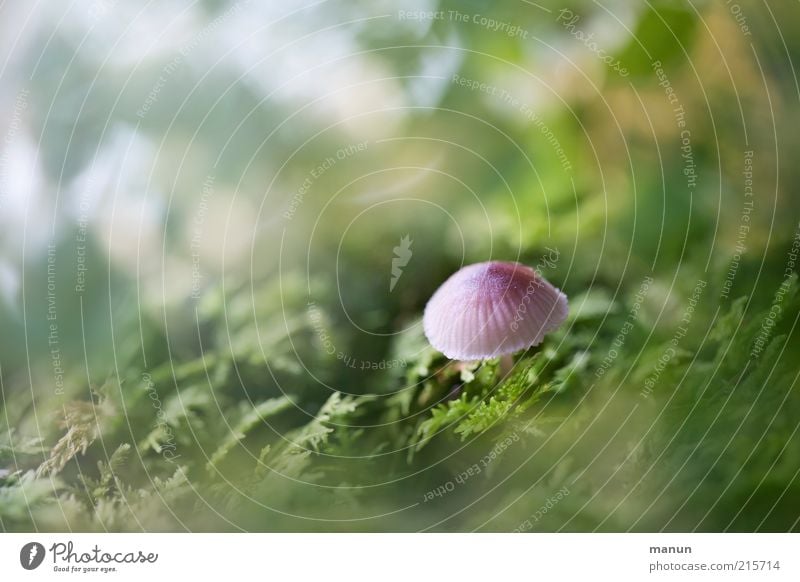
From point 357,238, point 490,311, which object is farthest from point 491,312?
point 357,238

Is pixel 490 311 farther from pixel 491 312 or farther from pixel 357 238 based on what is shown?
pixel 357 238
